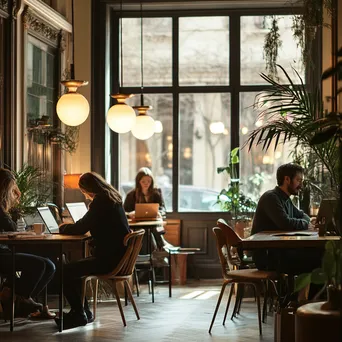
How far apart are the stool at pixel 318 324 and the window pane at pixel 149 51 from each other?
24.4 ft

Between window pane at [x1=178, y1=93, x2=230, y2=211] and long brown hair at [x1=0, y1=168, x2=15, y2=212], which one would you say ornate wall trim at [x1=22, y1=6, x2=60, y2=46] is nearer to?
window pane at [x1=178, y1=93, x2=230, y2=211]

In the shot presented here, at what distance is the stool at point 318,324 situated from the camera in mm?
4844

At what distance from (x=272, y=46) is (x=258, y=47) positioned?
59cm

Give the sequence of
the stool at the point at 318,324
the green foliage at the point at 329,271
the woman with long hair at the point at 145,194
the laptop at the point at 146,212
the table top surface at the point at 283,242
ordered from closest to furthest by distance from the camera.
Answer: the green foliage at the point at 329,271 < the stool at the point at 318,324 < the table top surface at the point at 283,242 < the laptop at the point at 146,212 < the woman with long hair at the point at 145,194

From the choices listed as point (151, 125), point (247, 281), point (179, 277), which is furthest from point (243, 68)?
point (247, 281)

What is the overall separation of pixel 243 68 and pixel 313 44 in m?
1.01

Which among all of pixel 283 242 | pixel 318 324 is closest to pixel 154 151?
pixel 283 242

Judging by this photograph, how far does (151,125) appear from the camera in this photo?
10.5m

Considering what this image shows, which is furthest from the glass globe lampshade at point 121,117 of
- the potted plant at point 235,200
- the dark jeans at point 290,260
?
the dark jeans at point 290,260

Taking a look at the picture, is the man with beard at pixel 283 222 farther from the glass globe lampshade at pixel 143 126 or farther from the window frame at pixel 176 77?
the window frame at pixel 176 77

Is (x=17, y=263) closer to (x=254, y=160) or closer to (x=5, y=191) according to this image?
(x=5, y=191)

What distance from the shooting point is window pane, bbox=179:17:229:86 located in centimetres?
1209

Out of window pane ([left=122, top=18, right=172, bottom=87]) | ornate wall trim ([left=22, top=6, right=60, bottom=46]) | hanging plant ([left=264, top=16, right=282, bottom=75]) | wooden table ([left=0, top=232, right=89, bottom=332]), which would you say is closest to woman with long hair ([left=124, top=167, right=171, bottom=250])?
window pane ([left=122, top=18, right=172, bottom=87])

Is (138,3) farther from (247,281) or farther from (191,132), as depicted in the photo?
(247,281)
